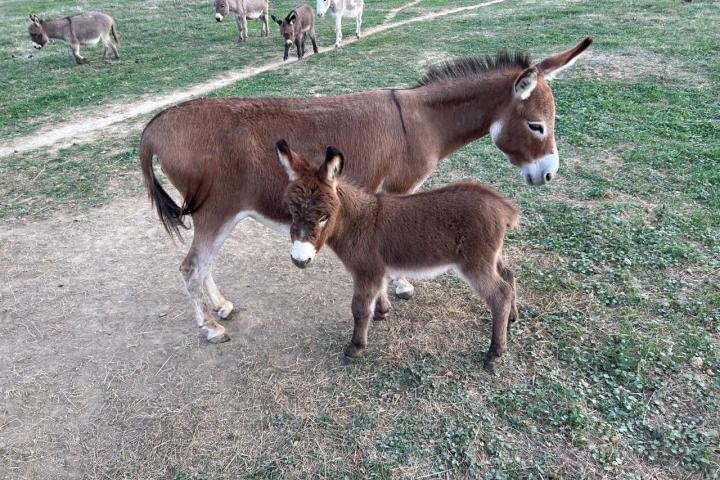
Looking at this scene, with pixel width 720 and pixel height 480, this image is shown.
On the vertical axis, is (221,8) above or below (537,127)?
below

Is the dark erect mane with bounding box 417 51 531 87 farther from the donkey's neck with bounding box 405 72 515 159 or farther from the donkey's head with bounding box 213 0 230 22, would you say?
the donkey's head with bounding box 213 0 230 22

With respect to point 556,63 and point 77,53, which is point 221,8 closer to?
point 77,53

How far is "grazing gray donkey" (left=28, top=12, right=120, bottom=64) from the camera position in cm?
1540

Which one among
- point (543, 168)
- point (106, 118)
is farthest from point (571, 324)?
point (106, 118)

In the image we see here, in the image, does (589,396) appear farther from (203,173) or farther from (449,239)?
(203,173)

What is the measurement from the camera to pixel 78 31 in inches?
607

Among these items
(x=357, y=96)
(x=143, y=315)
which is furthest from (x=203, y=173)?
(x=143, y=315)

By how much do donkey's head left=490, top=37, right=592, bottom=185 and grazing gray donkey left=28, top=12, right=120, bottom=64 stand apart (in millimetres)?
16098

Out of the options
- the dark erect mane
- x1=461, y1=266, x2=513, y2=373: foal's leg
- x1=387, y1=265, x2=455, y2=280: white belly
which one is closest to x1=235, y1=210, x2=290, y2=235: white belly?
x1=387, y1=265, x2=455, y2=280: white belly

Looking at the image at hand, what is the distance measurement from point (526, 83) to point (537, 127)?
39 cm

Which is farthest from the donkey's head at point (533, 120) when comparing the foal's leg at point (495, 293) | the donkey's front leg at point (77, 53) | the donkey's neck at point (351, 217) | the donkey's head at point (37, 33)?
the donkey's head at point (37, 33)

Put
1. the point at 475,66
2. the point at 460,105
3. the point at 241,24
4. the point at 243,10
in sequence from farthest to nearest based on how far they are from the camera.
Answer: the point at 241,24 → the point at 243,10 → the point at 475,66 → the point at 460,105

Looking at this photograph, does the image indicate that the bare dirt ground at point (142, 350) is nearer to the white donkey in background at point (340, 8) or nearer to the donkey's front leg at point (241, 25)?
the white donkey in background at point (340, 8)

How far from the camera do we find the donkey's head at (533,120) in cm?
383
